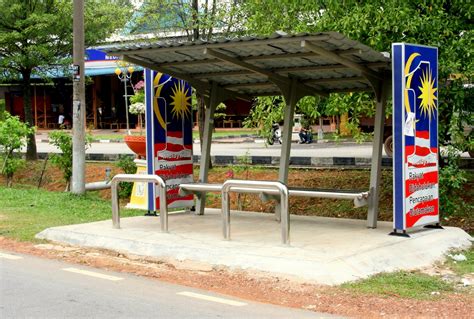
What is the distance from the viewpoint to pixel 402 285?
7.29 m

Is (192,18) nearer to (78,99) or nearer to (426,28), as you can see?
(78,99)

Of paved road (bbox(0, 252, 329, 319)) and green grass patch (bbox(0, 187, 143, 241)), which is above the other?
green grass patch (bbox(0, 187, 143, 241))

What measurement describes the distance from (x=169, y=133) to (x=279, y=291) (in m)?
5.32

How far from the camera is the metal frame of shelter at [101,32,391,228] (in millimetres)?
9078

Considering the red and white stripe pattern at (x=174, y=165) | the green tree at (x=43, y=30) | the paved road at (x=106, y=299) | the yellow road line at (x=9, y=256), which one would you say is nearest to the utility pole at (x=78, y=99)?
the red and white stripe pattern at (x=174, y=165)

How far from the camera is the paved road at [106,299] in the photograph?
6273mm

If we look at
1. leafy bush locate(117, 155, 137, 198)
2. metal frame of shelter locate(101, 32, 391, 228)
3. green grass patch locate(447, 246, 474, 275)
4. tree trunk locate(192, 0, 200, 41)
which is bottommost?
green grass patch locate(447, 246, 474, 275)

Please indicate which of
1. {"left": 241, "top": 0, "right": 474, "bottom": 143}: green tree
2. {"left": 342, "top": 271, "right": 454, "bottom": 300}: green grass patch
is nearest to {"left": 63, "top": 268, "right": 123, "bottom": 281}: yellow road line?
{"left": 342, "top": 271, "right": 454, "bottom": 300}: green grass patch

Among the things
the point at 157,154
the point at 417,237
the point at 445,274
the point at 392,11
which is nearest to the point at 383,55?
the point at 392,11

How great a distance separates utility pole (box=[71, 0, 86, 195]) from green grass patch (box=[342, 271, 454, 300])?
8648mm

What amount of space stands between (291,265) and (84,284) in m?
2.28

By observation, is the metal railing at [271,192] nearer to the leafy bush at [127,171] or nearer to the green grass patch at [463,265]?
the green grass patch at [463,265]

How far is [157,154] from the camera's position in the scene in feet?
38.1

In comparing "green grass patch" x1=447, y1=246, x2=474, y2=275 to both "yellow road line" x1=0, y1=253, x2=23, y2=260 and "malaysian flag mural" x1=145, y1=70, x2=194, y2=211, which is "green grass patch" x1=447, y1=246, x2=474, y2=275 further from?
"yellow road line" x1=0, y1=253, x2=23, y2=260
